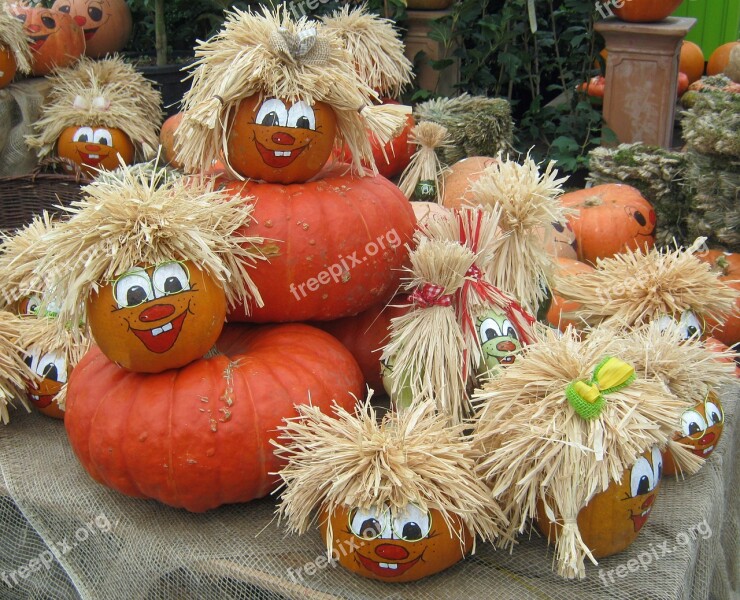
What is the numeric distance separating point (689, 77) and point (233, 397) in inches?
198

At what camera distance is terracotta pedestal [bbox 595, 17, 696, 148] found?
13.3 ft

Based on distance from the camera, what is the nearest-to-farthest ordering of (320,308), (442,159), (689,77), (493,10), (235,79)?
(235,79)
(320,308)
(442,159)
(493,10)
(689,77)

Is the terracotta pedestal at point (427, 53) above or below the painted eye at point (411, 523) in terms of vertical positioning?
above

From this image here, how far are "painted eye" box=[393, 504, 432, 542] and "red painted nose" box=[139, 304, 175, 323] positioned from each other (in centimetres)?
56

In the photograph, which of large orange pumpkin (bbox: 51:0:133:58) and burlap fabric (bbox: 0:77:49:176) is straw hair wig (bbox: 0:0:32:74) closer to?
burlap fabric (bbox: 0:77:49:176)

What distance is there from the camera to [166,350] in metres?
1.49

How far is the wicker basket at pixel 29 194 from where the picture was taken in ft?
10.3

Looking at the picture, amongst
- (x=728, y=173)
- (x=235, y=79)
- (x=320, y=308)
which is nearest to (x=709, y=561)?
(x=320, y=308)

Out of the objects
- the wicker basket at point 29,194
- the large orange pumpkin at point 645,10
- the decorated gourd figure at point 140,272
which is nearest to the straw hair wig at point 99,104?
the wicker basket at point 29,194

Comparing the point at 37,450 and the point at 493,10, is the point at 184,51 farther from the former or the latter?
the point at 37,450

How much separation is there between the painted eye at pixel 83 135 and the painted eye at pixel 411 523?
2.97 meters

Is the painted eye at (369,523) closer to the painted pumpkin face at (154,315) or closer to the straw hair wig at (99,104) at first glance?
the painted pumpkin face at (154,315)

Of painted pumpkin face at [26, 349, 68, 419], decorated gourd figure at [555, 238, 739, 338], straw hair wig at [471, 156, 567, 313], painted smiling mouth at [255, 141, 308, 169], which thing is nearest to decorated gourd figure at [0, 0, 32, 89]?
painted pumpkin face at [26, 349, 68, 419]

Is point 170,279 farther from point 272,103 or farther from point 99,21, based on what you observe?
point 99,21
